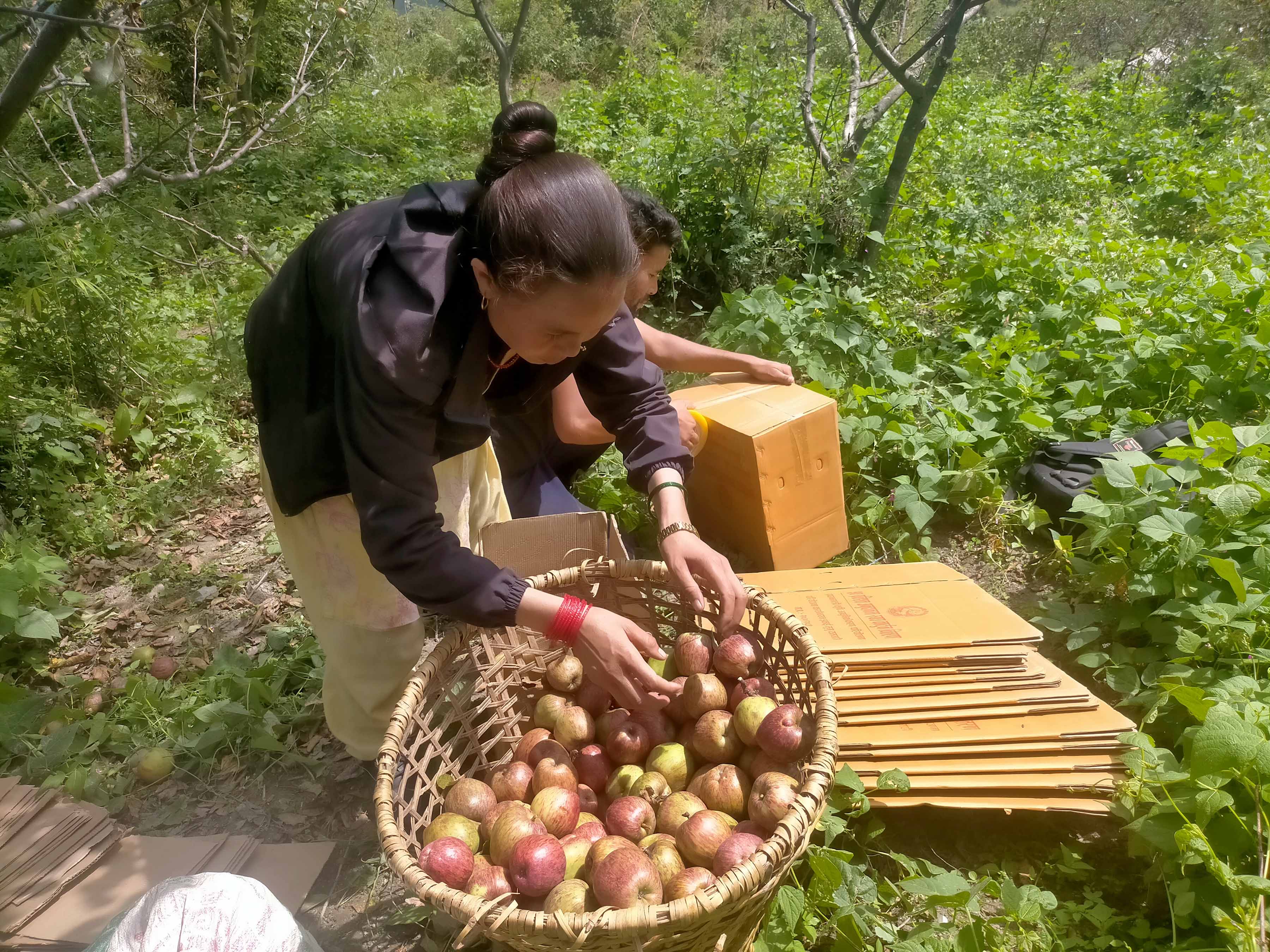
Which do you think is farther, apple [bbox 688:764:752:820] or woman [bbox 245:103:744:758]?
apple [bbox 688:764:752:820]

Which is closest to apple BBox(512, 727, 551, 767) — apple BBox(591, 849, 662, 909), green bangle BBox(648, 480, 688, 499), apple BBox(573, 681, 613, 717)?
apple BBox(573, 681, 613, 717)

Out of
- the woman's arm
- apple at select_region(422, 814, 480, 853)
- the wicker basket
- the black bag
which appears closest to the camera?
the wicker basket

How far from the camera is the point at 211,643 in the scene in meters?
3.04

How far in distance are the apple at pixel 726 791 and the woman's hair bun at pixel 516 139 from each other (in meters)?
1.32

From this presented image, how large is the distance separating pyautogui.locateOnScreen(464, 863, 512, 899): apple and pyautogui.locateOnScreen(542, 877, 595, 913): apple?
0.28 feet

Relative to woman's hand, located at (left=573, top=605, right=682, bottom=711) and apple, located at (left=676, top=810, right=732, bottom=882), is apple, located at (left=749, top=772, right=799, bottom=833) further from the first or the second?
woman's hand, located at (left=573, top=605, right=682, bottom=711)

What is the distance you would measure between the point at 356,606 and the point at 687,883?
40.2 inches

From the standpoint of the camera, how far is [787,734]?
1.60m

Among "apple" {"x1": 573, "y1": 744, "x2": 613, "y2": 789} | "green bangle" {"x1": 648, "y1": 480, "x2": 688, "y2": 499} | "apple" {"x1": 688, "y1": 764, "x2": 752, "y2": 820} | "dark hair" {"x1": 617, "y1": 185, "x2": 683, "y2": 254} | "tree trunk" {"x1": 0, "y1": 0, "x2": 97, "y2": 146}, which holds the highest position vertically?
"tree trunk" {"x1": 0, "y1": 0, "x2": 97, "y2": 146}

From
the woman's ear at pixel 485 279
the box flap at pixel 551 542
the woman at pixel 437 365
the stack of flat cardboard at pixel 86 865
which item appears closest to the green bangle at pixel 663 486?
the woman at pixel 437 365

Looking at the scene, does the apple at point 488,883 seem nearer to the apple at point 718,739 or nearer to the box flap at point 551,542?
the apple at point 718,739

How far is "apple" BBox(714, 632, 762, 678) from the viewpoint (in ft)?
6.04

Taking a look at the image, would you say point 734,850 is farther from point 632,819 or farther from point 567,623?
point 567,623

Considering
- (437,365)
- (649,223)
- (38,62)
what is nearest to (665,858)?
(437,365)
